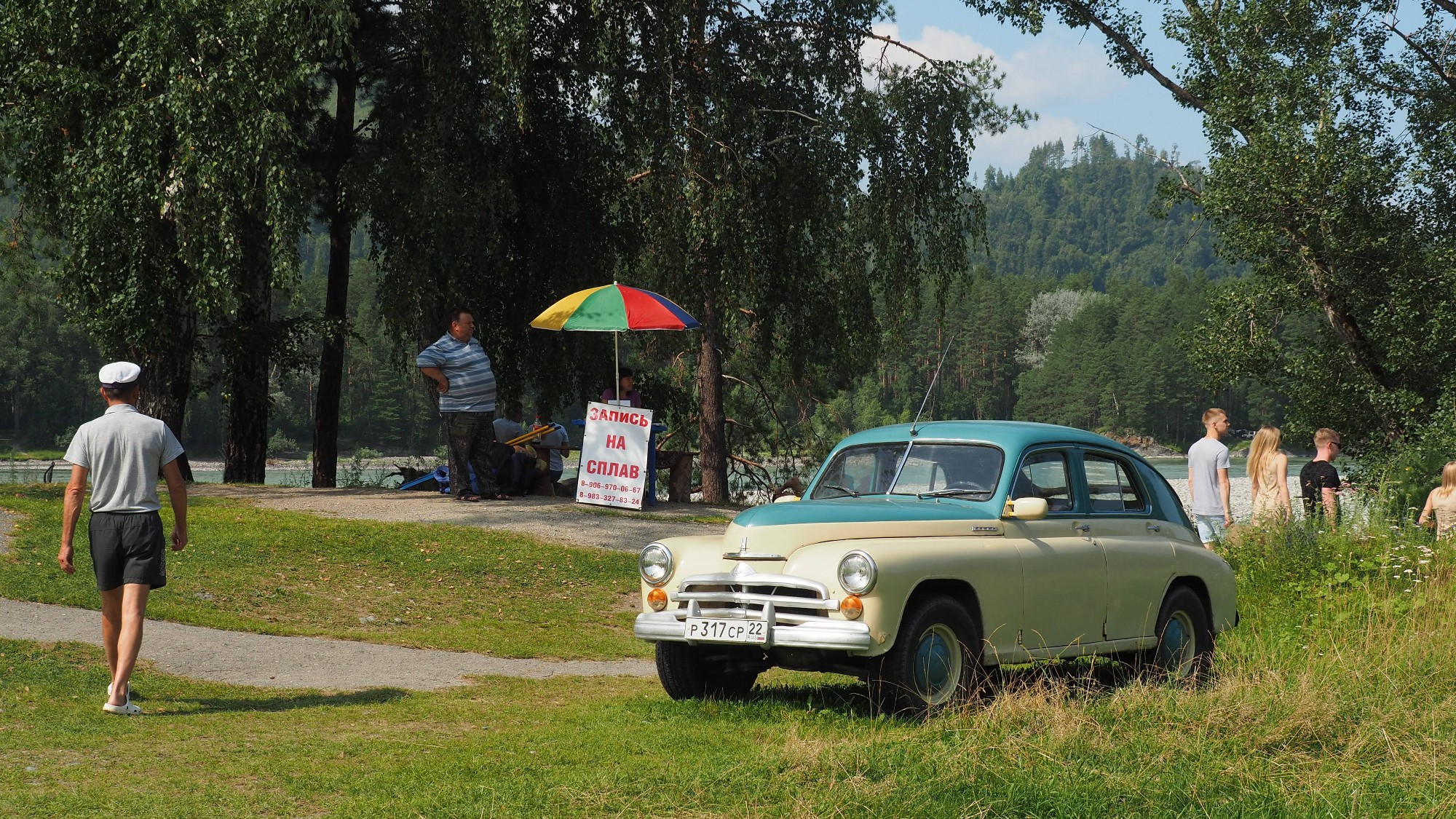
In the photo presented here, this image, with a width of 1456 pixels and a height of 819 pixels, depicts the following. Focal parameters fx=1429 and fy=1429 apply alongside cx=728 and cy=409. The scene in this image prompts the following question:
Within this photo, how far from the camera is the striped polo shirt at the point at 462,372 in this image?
17047 mm

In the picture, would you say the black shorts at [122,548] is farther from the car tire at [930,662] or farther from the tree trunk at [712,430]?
the tree trunk at [712,430]

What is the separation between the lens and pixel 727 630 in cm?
764

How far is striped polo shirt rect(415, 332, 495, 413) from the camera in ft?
55.9

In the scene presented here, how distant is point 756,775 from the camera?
6.19 m

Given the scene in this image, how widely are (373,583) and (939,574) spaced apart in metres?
7.36

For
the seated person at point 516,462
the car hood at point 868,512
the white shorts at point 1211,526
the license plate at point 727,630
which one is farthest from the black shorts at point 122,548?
the seated person at point 516,462

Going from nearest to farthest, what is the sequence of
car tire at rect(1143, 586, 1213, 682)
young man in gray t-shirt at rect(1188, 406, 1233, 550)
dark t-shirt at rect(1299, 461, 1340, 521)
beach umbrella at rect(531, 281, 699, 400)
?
1. car tire at rect(1143, 586, 1213, 682)
2. young man in gray t-shirt at rect(1188, 406, 1233, 550)
3. dark t-shirt at rect(1299, 461, 1340, 521)
4. beach umbrella at rect(531, 281, 699, 400)

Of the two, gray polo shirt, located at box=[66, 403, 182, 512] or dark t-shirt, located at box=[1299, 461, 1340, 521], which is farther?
dark t-shirt, located at box=[1299, 461, 1340, 521]

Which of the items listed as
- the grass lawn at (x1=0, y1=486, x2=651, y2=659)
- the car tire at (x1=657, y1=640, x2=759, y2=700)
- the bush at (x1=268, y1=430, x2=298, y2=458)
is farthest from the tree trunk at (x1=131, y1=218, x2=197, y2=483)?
the bush at (x1=268, y1=430, x2=298, y2=458)

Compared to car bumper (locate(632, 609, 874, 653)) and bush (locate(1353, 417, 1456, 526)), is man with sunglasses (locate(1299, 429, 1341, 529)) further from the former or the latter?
car bumper (locate(632, 609, 874, 653))

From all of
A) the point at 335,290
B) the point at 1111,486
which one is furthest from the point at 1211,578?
the point at 335,290

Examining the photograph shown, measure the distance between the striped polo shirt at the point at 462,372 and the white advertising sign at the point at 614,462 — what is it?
160cm

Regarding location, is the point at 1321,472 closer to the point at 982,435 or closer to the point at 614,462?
the point at 982,435

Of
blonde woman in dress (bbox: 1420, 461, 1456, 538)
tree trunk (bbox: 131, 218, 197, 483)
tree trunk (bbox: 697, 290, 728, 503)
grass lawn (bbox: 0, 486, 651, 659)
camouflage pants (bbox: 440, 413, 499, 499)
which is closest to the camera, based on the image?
grass lawn (bbox: 0, 486, 651, 659)
